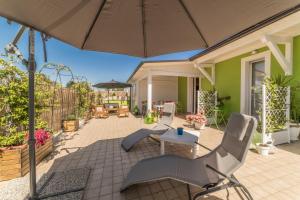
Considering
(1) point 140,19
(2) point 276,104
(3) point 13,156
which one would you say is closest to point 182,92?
(2) point 276,104

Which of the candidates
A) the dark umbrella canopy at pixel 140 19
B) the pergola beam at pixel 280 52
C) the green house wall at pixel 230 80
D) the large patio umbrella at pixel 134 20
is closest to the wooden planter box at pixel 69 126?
the large patio umbrella at pixel 134 20

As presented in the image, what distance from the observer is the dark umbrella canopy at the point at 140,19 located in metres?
1.64

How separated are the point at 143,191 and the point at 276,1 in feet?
9.73

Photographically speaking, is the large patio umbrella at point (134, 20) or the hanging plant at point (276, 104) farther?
the hanging plant at point (276, 104)

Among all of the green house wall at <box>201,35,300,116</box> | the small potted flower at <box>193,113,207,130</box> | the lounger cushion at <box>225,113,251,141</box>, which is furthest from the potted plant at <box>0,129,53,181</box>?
the green house wall at <box>201,35,300,116</box>

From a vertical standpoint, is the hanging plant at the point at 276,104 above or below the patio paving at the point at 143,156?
above

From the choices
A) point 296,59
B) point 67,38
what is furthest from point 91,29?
point 296,59

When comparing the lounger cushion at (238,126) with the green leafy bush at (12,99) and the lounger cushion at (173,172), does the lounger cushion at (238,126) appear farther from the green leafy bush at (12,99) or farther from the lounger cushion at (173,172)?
the green leafy bush at (12,99)

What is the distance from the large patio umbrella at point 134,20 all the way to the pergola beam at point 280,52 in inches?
110

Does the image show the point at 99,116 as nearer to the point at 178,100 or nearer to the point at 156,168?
the point at 178,100

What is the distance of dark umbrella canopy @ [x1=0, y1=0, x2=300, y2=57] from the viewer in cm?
164

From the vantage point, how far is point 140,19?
2131 millimetres

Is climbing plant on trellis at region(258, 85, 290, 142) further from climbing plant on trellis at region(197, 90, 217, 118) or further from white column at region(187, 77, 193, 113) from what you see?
white column at region(187, 77, 193, 113)

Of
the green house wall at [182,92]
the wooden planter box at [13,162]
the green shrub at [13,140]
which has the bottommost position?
the wooden planter box at [13,162]
